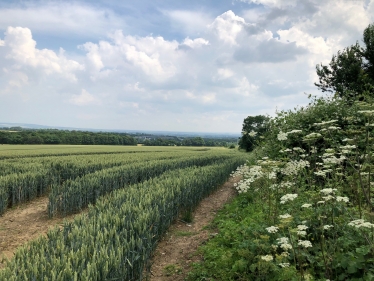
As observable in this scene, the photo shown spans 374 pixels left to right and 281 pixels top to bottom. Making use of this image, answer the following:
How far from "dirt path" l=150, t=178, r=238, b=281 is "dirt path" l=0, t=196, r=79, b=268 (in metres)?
3.31

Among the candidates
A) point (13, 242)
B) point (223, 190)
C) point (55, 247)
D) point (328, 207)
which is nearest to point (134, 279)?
point (55, 247)

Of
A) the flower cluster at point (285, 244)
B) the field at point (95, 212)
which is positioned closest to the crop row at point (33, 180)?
the field at point (95, 212)

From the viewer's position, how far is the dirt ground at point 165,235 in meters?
4.68

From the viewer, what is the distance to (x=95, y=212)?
505 cm

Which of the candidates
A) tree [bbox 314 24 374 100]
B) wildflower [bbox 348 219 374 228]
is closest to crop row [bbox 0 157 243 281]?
wildflower [bbox 348 219 374 228]

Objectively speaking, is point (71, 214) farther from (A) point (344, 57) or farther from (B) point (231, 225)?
(A) point (344, 57)

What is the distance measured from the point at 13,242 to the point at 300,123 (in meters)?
9.11

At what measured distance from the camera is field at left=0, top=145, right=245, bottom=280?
9.50 ft

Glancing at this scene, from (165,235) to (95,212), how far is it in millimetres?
1935

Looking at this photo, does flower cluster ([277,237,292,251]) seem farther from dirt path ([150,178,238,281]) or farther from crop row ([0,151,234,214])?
crop row ([0,151,234,214])

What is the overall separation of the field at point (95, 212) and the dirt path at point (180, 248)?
36cm

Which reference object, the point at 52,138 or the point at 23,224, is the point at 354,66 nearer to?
the point at 23,224

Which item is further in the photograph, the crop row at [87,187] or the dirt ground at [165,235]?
the crop row at [87,187]

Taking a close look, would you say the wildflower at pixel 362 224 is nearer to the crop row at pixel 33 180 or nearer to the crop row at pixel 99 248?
the crop row at pixel 99 248
